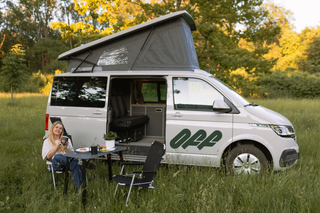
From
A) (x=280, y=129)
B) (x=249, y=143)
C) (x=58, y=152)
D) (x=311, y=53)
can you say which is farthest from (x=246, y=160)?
(x=311, y=53)

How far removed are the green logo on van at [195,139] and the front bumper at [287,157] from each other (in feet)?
3.67

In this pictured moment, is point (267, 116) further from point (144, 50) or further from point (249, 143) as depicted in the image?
point (144, 50)

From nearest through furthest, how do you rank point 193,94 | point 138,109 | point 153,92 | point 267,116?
point 267,116 → point 193,94 → point 138,109 → point 153,92

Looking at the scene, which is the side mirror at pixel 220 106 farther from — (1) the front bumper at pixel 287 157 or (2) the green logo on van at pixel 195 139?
(1) the front bumper at pixel 287 157

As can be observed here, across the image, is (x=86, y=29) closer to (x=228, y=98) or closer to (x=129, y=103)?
A: (x=129, y=103)

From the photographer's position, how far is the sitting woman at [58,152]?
3873 mm

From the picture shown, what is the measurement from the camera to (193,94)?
4.68m

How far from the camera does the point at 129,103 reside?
23.7ft

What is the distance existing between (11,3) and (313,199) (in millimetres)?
51941

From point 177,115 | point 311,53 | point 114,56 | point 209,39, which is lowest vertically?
point 177,115

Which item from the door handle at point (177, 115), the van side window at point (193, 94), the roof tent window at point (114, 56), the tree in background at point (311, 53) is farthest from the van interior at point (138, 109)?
the tree in background at point (311, 53)

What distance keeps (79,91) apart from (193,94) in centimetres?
250

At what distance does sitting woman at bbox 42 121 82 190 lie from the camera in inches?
152

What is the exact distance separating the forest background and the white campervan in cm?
680
